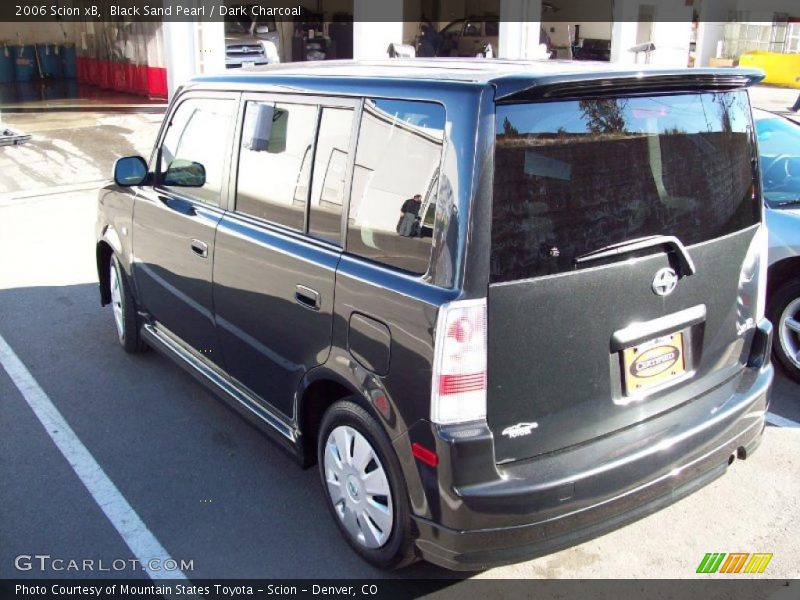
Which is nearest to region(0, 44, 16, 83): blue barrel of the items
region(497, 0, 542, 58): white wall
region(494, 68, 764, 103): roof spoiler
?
region(497, 0, 542, 58): white wall

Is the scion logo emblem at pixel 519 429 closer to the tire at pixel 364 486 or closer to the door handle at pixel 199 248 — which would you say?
the tire at pixel 364 486

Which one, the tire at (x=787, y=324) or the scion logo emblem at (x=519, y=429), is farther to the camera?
the tire at (x=787, y=324)

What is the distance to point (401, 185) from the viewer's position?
270 centimetres

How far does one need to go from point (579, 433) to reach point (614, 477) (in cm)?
19

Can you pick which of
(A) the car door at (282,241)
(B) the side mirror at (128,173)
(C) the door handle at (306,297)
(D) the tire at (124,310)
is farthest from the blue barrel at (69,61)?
(C) the door handle at (306,297)

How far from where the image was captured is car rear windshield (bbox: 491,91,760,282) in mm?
2469

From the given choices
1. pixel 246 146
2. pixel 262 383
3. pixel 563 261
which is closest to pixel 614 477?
pixel 563 261

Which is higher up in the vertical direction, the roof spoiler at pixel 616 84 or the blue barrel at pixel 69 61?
the blue barrel at pixel 69 61

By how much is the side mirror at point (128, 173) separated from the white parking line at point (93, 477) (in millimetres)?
1390

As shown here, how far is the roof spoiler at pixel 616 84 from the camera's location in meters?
2.44

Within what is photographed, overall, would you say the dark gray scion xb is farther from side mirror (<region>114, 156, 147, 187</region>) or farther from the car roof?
side mirror (<region>114, 156, 147, 187</region>)

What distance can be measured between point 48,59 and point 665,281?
26.3 metres

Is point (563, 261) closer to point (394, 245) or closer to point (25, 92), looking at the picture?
point (394, 245)

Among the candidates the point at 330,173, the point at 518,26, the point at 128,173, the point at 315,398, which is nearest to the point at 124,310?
the point at 128,173
